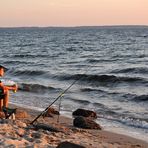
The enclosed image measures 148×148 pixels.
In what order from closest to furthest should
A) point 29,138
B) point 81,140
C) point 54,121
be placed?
1. point 29,138
2. point 81,140
3. point 54,121

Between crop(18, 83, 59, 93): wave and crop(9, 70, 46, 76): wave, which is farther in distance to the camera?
crop(9, 70, 46, 76): wave

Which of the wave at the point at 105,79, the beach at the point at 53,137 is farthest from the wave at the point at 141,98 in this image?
the beach at the point at 53,137

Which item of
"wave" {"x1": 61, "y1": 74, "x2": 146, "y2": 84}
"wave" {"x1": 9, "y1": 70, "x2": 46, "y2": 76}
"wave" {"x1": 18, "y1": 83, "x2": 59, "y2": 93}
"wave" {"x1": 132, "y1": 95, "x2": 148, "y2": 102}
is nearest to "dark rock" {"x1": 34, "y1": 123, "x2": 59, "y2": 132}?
"wave" {"x1": 132, "y1": 95, "x2": 148, "y2": 102}

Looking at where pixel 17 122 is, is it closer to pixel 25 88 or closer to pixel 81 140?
pixel 81 140

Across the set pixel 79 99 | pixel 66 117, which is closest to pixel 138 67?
pixel 79 99

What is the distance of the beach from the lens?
8.05m

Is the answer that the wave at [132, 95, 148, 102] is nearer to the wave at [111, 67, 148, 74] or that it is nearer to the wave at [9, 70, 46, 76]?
the wave at [111, 67, 148, 74]

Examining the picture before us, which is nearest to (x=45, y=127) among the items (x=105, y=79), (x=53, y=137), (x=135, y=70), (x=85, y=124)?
(x=53, y=137)

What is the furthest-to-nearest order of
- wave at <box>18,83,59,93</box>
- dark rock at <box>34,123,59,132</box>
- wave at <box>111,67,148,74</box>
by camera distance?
wave at <box>111,67,148,74</box> → wave at <box>18,83,59,93</box> → dark rock at <box>34,123,59,132</box>

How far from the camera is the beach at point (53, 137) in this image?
8.05 metres

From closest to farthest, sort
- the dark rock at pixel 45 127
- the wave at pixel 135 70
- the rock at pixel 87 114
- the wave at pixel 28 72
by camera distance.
→ the dark rock at pixel 45 127
the rock at pixel 87 114
the wave at pixel 135 70
the wave at pixel 28 72

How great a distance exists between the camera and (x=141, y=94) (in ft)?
59.4

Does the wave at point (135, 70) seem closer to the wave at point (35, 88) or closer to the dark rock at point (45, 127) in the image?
the wave at point (35, 88)

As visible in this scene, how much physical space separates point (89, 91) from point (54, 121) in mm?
8096
